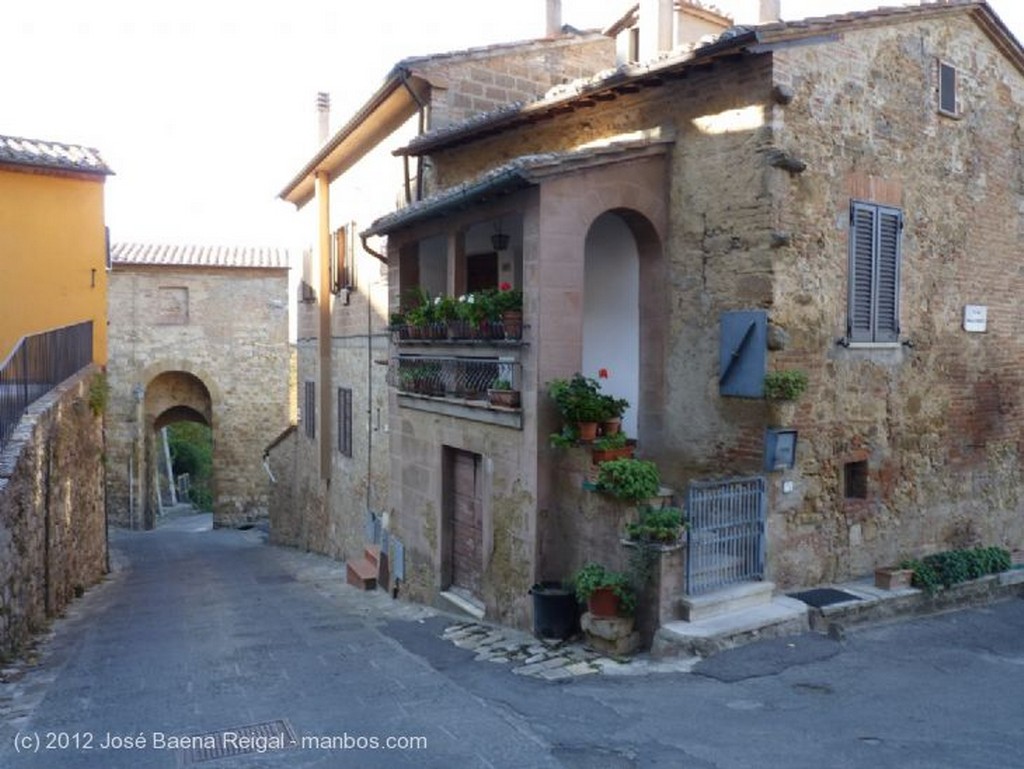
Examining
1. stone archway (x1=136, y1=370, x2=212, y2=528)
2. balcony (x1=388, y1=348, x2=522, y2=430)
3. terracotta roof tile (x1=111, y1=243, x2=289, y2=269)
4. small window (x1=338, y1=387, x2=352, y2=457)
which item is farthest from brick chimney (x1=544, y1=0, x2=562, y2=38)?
stone archway (x1=136, y1=370, x2=212, y2=528)

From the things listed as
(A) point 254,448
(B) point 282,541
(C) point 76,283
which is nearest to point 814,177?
(C) point 76,283

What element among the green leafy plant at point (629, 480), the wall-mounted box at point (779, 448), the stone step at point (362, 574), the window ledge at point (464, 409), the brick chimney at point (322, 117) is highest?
the brick chimney at point (322, 117)

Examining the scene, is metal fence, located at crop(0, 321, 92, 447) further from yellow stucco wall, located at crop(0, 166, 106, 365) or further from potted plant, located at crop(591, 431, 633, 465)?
potted plant, located at crop(591, 431, 633, 465)

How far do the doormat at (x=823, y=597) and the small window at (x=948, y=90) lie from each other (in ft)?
18.9

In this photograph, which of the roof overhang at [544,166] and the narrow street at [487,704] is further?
the roof overhang at [544,166]

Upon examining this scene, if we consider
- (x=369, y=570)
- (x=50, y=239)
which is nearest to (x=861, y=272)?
(x=369, y=570)

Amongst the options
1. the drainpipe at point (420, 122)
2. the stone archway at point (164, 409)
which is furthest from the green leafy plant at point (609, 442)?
the stone archway at point (164, 409)

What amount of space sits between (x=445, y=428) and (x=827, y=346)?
478 centimetres

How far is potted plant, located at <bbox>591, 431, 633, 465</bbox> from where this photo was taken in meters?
8.33

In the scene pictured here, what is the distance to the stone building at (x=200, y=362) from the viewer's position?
27484 millimetres

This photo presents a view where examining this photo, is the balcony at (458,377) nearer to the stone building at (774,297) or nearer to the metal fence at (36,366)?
the stone building at (774,297)

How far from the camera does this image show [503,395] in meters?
9.26

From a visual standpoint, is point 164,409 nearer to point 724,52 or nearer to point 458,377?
point 458,377

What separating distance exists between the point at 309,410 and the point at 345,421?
12.0 feet
